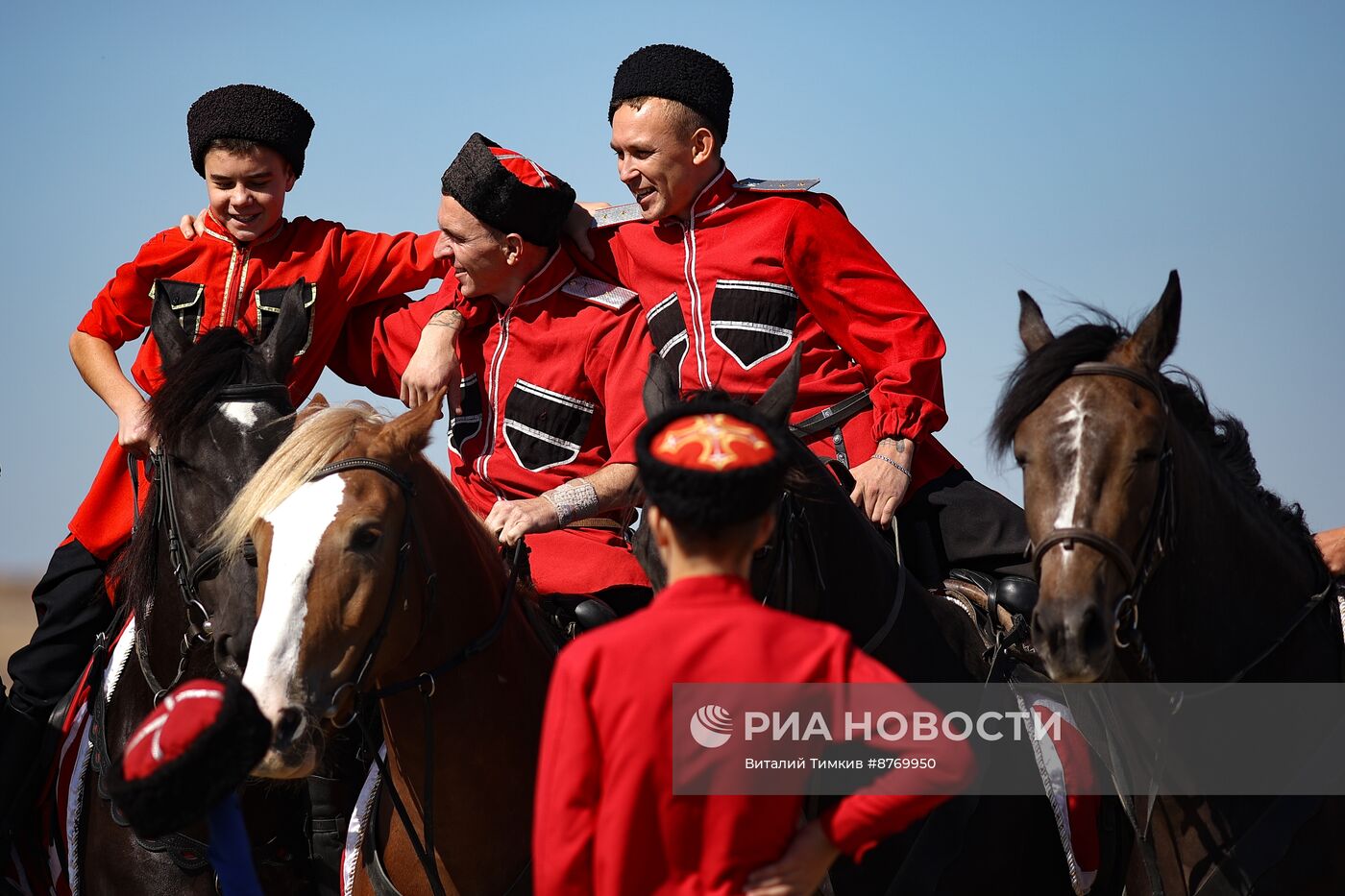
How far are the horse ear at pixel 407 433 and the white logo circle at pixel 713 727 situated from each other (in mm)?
1478

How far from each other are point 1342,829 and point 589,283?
10.1 feet

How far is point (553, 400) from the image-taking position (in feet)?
16.8

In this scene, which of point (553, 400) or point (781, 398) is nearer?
point (781, 398)

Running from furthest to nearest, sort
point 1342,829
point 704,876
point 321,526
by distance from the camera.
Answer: point 1342,829, point 321,526, point 704,876

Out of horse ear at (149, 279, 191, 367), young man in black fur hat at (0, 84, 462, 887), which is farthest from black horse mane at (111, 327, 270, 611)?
young man in black fur hat at (0, 84, 462, 887)

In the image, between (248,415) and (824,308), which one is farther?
(824,308)

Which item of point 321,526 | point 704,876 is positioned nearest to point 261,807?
point 321,526

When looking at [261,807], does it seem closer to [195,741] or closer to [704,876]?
[195,741]

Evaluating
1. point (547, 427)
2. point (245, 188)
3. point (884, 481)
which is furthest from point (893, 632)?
point (245, 188)

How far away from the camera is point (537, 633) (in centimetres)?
448

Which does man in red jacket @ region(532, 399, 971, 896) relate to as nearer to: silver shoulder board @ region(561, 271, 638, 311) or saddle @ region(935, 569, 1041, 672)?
saddle @ region(935, 569, 1041, 672)

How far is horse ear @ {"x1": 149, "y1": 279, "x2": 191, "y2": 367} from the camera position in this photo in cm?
472

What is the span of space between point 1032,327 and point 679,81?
170cm

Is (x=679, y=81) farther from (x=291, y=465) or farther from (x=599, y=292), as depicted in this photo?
(x=291, y=465)
